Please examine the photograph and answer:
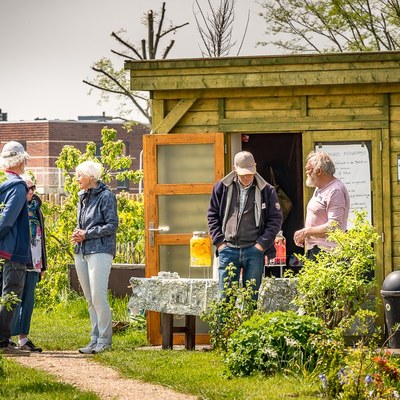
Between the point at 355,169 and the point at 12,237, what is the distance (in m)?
4.02

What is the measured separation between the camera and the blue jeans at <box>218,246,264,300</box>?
479 inches

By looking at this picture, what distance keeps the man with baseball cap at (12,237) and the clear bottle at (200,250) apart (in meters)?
1.95

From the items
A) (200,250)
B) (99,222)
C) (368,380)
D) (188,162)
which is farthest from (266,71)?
(368,380)

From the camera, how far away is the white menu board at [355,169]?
554 inches

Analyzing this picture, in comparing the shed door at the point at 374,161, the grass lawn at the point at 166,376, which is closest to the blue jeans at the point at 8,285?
the grass lawn at the point at 166,376

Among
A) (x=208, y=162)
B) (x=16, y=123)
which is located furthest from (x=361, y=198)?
(x=16, y=123)

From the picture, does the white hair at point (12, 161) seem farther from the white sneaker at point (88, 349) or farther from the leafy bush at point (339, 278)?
the leafy bush at point (339, 278)

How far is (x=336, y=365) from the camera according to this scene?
9.38 metres

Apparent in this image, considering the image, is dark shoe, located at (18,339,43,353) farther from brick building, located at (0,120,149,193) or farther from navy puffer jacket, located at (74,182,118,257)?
brick building, located at (0,120,149,193)

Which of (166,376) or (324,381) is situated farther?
(166,376)

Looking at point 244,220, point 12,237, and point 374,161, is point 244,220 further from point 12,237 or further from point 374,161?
point 374,161

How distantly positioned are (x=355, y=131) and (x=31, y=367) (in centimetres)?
465

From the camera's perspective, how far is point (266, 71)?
13930mm

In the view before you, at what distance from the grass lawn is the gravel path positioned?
0.42ft
